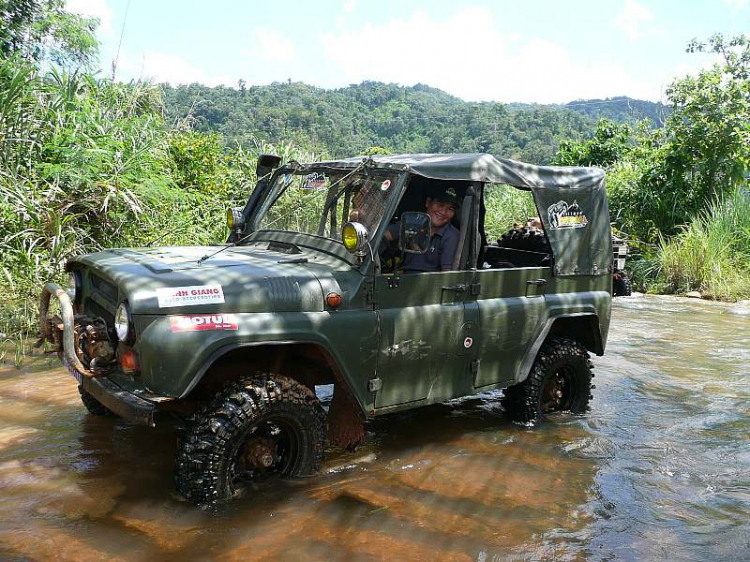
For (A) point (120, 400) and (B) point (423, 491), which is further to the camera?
Result: (B) point (423, 491)

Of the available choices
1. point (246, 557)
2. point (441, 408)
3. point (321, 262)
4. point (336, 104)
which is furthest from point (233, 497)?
point (336, 104)

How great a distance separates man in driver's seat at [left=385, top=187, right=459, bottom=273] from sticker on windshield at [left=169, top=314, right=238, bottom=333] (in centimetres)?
138

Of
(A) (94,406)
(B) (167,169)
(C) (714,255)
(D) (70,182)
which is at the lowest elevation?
(A) (94,406)

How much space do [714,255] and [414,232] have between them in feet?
33.4

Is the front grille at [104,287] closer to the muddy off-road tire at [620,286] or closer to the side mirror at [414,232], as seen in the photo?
the side mirror at [414,232]

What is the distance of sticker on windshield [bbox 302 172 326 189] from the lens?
4818 millimetres

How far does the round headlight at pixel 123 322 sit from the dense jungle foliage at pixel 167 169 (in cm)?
411

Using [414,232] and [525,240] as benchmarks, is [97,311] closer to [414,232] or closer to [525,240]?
[414,232]

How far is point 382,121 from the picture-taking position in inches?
2341

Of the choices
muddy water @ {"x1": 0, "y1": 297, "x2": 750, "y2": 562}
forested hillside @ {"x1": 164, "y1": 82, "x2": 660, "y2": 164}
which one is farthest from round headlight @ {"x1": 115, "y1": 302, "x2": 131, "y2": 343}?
forested hillside @ {"x1": 164, "y1": 82, "x2": 660, "y2": 164}

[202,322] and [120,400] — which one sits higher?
[202,322]

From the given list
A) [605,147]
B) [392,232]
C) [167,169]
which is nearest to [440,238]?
[392,232]

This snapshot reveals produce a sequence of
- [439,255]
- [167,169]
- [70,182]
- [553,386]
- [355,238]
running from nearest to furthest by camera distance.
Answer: [355,238], [439,255], [553,386], [70,182], [167,169]

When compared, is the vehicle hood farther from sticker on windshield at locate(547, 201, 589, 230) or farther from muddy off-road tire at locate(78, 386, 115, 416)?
sticker on windshield at locate(547, 201, 589, 230)
